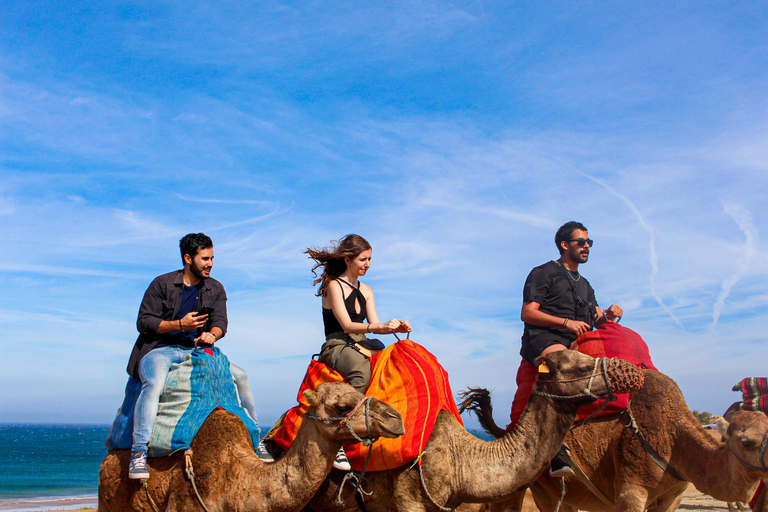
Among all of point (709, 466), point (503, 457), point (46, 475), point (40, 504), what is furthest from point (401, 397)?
point (46, 475)

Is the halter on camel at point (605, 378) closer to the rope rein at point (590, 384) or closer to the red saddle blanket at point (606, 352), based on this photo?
the rope rein at point (590, 384)

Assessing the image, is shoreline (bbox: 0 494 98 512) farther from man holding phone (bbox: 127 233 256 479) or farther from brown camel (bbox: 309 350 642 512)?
brown camel (bbox: 309 350 642 512)

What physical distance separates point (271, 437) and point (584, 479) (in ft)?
11.4

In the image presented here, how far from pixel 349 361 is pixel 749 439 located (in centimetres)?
377

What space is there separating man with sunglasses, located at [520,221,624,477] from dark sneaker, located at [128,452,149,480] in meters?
4.45

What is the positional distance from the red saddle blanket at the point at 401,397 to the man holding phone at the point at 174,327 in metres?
0.77

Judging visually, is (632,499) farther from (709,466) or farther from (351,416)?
(351,416)

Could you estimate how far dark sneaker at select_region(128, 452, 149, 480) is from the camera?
5.79m

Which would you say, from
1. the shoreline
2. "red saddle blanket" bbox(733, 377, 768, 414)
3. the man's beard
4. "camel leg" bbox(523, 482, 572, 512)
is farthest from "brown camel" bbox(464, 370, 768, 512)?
the shoreline

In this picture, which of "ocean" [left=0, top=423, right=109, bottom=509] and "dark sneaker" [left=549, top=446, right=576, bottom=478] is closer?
"dark sneaker" [left=549, top=446, right=576, bottom=478]

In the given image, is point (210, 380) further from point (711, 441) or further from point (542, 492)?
point (711, 441)

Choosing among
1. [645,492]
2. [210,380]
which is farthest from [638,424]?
[210,380]

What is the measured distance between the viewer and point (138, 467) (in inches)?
228

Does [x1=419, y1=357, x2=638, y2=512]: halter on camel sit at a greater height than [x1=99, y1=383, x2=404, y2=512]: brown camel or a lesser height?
greater
